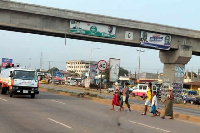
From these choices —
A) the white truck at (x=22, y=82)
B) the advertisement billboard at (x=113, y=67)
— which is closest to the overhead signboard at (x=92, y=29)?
the advertisement billboard at (x=113, y=67)

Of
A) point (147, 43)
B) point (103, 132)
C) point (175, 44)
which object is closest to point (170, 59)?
point (175, 44)

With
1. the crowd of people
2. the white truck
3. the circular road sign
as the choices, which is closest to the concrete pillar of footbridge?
the circular road sign

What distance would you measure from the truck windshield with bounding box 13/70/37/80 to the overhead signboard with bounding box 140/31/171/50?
12.3 m

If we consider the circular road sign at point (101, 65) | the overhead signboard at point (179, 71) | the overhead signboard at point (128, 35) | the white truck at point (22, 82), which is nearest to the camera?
the circular road sign at point (101, 65)

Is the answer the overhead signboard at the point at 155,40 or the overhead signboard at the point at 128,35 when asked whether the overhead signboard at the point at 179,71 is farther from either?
the overhead signboard at the point at 128,35

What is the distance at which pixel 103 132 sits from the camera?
33.1ft

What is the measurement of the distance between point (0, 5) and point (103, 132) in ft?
66.5

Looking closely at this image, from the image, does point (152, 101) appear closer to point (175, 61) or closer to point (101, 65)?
point (101, 65)

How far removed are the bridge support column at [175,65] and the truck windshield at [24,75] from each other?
16.4 metres

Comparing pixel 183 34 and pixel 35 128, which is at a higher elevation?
pixel 183 34

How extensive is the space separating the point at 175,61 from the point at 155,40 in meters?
3.51

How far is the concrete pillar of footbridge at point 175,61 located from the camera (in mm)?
33969

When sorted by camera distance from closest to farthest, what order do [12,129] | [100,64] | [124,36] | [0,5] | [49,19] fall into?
1. [12,129]
2. [100,64]
3. [0,5]
4. [49,19]
5. [124,36]

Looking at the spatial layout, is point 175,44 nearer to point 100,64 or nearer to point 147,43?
point 147,43
